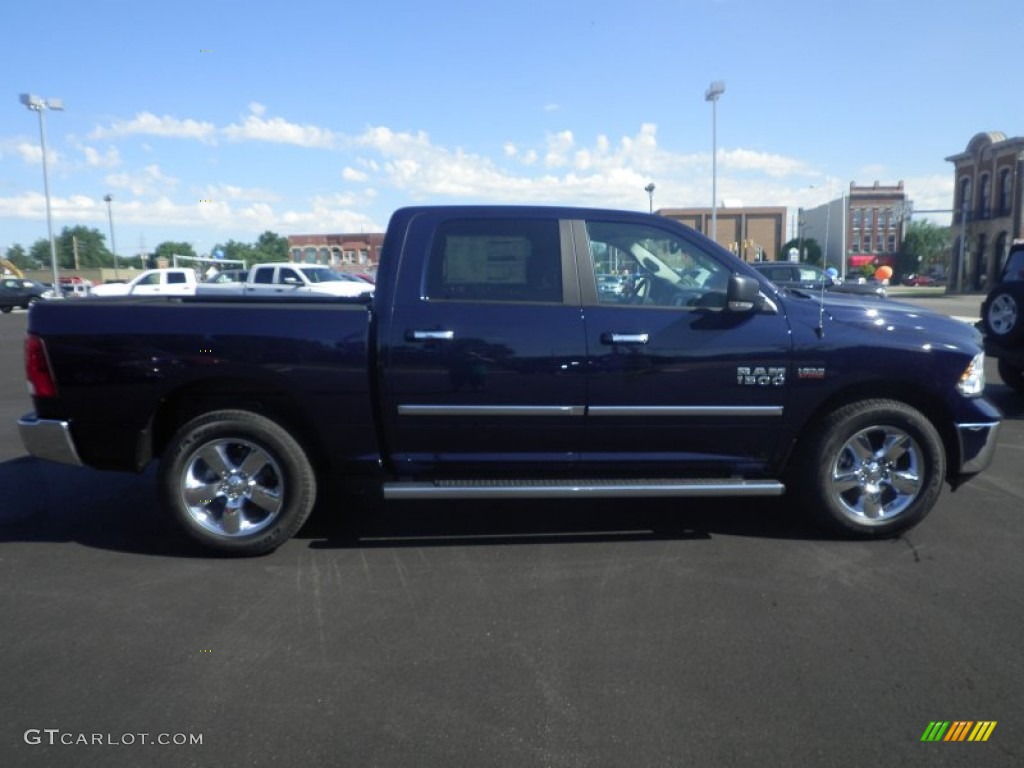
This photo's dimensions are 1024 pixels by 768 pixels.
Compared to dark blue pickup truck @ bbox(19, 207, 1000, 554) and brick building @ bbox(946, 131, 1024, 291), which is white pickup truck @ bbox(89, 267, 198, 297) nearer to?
dark blue pickup truck @ bbox(19, 207, 1000, 554)

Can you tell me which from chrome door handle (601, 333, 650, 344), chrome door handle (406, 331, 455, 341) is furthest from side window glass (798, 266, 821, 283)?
chrome door handle (406, 331, 455, 341)

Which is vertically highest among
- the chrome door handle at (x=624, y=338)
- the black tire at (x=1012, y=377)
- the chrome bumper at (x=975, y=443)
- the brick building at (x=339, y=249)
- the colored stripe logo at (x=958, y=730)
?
the brick building at (x=339, y=249)

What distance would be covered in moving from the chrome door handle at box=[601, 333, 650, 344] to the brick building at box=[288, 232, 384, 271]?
56.9m

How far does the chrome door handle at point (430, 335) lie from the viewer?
4293 millimetres

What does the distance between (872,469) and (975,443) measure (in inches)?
24.3

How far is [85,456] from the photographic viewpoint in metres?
4.41

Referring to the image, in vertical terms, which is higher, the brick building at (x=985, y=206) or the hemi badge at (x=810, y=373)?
the brick building at (x=985, y=206)

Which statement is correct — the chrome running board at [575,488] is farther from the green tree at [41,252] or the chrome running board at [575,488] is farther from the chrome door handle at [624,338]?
the green tree at [41,252]

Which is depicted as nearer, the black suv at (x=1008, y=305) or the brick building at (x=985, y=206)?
the black suv at (x=1008, y=305)

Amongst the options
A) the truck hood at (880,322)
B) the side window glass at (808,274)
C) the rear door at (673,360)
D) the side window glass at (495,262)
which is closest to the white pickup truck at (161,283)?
the side window glass at (808,274)

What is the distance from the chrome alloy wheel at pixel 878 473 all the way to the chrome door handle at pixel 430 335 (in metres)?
2.39

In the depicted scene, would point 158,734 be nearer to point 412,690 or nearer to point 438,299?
point 412,690

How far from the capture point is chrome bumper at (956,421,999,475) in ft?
15.0

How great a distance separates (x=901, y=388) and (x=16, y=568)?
17.1 ft
